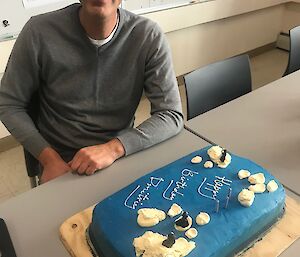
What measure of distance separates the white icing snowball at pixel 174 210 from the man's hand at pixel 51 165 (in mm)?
452

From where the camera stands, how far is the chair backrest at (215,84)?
147 cm

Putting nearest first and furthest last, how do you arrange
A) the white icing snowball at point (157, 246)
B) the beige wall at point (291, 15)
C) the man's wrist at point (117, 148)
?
the white icing snowball at point (157, 246) < the man's wrist at point (117, 148) < the beige wall at point (291, 15)

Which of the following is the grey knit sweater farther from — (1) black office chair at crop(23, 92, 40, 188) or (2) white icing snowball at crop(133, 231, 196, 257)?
(2) white icing snowball at crop(133, 231, 196, 257)

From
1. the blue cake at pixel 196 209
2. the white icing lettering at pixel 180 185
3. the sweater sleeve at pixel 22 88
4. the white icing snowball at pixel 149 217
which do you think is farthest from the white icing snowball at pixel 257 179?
the sweater sleeve at pixel 22 88

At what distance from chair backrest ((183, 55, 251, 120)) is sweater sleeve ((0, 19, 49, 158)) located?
0.57 metres

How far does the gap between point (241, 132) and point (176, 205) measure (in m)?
0.51

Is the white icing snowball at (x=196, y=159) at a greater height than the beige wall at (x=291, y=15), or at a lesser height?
greater

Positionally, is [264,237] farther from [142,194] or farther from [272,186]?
[142,194]

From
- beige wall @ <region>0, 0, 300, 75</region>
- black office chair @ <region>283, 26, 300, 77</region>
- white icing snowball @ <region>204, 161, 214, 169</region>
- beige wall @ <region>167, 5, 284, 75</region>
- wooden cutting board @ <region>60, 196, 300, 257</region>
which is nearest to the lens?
wooden cutting board @ <region>60, 196, 300, 257</region>

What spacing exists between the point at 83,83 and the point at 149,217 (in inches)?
25.6

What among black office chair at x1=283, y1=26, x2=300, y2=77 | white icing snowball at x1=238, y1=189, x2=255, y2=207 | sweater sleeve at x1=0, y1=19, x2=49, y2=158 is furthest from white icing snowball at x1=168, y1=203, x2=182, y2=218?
black office chair at x1=283, y1=26, x2=300, y2=77

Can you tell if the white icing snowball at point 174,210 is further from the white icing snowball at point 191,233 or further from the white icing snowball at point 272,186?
the white icing snowball at point 272,186

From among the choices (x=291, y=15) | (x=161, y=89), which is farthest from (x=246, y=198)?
(x=291, y=15)

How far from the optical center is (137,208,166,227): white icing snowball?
75cm
